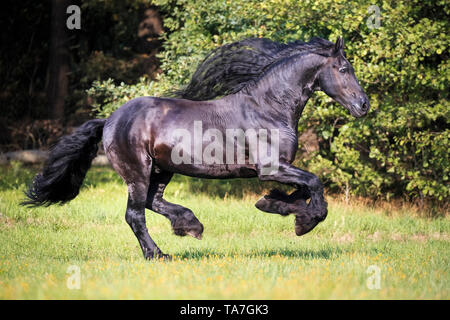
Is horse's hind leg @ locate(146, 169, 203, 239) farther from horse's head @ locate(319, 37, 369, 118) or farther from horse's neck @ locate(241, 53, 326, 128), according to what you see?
horse's head @ locate(319, 37, 369, 118)

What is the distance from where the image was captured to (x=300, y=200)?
20.8 ft

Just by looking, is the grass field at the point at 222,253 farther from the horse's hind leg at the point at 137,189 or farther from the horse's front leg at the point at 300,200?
the horse's front leg at the point at 300,200

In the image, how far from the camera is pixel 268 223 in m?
10.2

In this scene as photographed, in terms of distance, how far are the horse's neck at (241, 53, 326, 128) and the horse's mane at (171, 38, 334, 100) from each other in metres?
0.23

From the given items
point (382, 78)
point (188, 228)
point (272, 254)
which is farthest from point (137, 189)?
point (382, 78)

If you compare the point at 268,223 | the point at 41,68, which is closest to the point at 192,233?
the point at 268,223

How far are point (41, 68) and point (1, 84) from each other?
278 centimetres

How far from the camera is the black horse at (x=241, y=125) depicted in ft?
20.9

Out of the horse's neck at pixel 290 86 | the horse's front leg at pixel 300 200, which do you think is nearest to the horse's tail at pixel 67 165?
the horse's neck at pixel 290 86

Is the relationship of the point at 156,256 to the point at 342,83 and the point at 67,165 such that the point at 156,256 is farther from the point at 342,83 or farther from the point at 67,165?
the point at 342,83

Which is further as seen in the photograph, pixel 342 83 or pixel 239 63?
pixel 239 63

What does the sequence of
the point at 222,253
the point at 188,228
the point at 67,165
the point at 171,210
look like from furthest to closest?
the point at 222,253
the point at 67,165
the point at 171,210
the point at 188,228

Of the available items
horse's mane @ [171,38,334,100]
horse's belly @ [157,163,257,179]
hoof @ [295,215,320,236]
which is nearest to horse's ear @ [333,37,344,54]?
horse's mane @ [171,38,334,100]

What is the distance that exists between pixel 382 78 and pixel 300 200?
5288 millimetres
